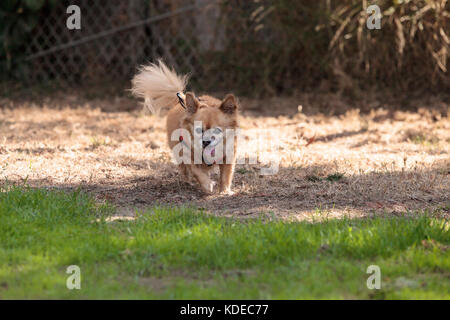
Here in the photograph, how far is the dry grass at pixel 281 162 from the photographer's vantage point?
4426mm

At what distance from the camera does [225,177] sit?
186 inches

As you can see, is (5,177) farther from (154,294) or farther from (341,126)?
(341,126)

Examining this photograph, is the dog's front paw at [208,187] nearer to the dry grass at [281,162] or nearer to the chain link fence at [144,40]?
the dry grass at [281,162]

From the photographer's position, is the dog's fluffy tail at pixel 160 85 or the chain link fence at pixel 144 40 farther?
the chain link fence at pixel 144 40

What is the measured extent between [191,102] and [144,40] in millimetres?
5304

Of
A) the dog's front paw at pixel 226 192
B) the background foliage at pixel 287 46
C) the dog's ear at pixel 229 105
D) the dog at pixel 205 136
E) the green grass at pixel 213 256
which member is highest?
the background foliage at pixel 287 46

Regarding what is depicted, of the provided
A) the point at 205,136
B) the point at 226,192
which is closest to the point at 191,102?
the point at 205,136

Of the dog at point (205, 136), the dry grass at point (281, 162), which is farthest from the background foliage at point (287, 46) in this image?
the dog at point (205, 136)

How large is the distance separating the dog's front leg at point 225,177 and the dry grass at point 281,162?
119 millimetres

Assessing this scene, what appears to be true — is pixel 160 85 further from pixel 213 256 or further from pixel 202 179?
pixel 213 256

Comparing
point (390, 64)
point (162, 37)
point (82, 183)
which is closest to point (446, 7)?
point (390, 64)

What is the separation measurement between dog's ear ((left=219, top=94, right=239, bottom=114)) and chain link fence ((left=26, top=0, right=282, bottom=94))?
15.1ft

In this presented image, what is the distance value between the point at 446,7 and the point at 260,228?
5532 mm

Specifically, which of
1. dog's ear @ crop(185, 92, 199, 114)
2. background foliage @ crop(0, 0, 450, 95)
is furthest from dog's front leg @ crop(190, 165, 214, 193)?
background foliage @ crop(0, 0, 450, 95)
